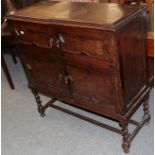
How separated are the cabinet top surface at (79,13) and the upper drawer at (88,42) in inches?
2.2

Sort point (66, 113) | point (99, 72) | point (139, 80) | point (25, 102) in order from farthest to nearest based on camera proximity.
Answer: point (25, 102) → point (66, 113) → point (139, 80) → point (99, 72)

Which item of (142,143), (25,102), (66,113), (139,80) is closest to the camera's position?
(139,80)

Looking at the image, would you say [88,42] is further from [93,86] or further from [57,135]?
[57,135]

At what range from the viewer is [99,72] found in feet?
4.78

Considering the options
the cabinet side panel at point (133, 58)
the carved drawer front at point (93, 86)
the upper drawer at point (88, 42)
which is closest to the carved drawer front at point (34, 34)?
the upper drawer at point (88, 42)

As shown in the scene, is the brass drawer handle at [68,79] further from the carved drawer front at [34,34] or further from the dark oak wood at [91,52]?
the carved drawer front at [34,34]

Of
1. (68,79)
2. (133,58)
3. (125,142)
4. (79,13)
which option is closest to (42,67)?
(68,79)

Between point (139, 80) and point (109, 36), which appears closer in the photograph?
point (109, 36)

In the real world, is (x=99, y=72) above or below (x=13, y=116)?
above

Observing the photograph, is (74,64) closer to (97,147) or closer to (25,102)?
(97,147)

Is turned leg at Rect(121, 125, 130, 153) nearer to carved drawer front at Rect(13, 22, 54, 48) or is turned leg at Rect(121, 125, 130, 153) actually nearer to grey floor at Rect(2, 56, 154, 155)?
grey floor at Rect(2, 56, 154, 155)

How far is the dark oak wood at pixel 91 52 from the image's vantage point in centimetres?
134

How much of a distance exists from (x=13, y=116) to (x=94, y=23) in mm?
1347

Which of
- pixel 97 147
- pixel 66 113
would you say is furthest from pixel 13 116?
pixel 97 147
